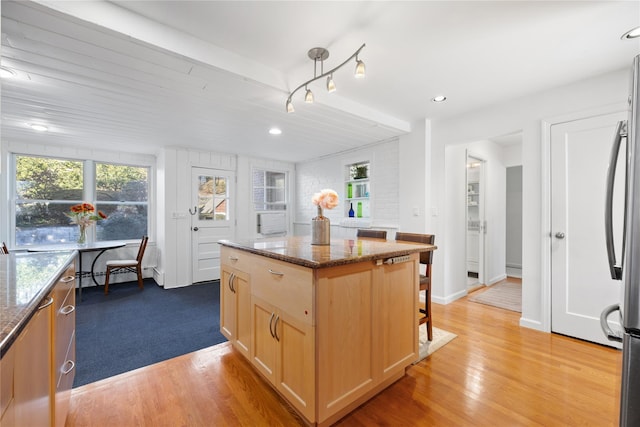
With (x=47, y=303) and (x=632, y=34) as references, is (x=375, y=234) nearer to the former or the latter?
(x=632, y=34)

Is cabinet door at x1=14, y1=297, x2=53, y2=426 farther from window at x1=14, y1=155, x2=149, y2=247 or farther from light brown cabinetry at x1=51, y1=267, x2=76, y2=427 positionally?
window at x1=14, y1=155, x2=149, y2=247

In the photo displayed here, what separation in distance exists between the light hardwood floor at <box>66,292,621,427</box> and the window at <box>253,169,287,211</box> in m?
3.47

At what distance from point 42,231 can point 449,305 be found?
19.5 ft

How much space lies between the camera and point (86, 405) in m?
1.67

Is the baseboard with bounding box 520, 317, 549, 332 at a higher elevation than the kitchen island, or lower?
lower

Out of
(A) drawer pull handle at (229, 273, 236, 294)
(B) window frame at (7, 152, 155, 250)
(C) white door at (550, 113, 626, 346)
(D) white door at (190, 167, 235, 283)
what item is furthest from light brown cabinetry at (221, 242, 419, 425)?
(B) window frame at (7, 152, 155, 250)

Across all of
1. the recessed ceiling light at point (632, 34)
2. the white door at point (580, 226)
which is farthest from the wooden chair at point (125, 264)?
the recessed ceiling light at point (632, 34)

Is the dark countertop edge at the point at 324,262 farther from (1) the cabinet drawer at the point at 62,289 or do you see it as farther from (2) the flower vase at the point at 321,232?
(1) the cabinet drawer at the point at 62,289

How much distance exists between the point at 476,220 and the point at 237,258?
4.19m

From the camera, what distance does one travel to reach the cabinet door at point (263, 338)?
1.68 metres

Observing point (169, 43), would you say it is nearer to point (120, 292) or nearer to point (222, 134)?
point (222, 134)

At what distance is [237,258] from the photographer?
2121mm

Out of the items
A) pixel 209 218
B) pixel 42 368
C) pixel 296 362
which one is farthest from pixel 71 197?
pixel 296 362

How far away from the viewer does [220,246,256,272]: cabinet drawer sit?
1.97 meters
